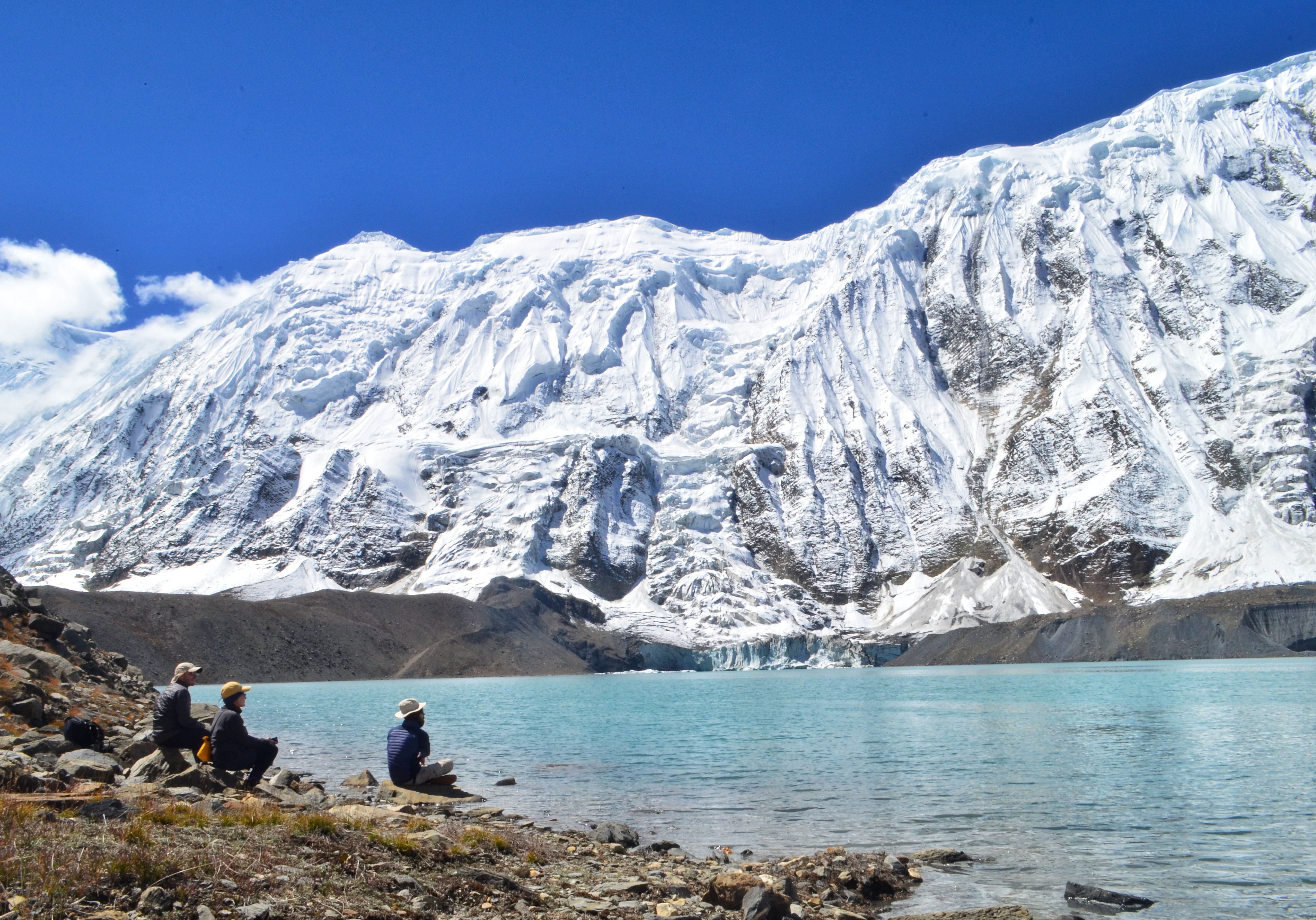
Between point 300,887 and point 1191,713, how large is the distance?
45227 millimetres

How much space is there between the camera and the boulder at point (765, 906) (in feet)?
35.2

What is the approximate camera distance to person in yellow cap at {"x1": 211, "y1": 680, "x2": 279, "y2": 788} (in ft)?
45.6

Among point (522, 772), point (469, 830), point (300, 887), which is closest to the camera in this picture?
point (300, 887)

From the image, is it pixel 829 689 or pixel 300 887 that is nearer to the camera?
pixel 300 887

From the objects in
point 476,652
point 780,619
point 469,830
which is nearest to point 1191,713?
point 469,830

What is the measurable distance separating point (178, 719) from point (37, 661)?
9665 millimetres

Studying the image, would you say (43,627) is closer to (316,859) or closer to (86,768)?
(86,768)

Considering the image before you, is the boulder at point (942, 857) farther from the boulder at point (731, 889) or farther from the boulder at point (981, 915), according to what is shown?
the boulder at point (731, 889)

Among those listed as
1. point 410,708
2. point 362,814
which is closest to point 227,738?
point 362,814

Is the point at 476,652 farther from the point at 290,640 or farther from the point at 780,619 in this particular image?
the point at 780,619

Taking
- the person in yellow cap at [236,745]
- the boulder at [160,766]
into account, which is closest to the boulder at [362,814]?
the person in yellow cap at [236,745]

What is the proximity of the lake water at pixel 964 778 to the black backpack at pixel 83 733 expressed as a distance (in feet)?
28.6

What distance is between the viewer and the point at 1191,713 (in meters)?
43.2

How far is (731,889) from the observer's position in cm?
1143
